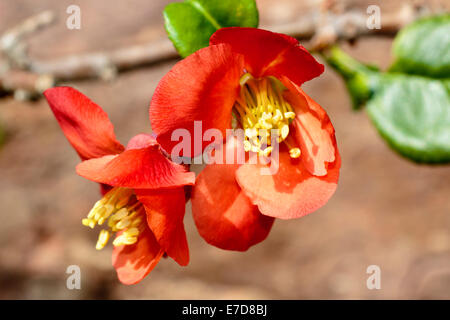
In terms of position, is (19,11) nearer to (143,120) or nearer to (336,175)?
(143,120)

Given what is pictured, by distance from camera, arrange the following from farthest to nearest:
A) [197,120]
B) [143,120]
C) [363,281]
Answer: [143,120] < [363,281] < [197,120]

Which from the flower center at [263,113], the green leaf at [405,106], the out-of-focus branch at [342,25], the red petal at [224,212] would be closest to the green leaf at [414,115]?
the green leaf at [405,106]

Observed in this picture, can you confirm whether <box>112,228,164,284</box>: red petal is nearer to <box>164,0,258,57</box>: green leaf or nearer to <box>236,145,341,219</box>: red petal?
<box>236,145,341,219</box>: red petal

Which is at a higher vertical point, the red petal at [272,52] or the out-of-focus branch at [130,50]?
the out-of-focus branch at [130,50]

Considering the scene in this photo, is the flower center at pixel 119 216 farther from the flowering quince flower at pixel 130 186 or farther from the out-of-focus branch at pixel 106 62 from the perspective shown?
the out-of-focus branch at pixel 106 62

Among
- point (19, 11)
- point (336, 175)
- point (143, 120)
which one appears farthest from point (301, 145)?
point (19, 11)

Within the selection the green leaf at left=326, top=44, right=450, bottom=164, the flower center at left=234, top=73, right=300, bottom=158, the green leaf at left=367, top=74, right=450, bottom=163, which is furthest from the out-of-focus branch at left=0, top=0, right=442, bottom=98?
the flower center at left=234, top=73, right=300, bottom=158

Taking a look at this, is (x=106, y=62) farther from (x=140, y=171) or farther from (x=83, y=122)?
(x=140, y=171)
